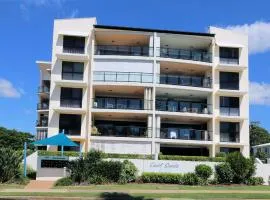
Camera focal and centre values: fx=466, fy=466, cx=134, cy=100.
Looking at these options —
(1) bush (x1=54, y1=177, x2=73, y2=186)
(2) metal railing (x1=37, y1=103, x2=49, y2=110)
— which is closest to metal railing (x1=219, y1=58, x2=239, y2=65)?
(2) metal railing (x1=37, y1=103, x2=49, y2=110)

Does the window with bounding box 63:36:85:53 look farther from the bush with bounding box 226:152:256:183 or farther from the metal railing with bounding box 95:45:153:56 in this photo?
the bush with bounding box 226:152:256:183

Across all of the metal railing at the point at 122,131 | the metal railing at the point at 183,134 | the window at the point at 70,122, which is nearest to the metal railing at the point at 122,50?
the window at the point at 70,122

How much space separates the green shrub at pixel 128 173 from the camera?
33.8 meters

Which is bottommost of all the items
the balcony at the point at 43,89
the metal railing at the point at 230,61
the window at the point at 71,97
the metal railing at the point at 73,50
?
the window at the point at 71,97

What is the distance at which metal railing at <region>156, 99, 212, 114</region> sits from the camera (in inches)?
1969

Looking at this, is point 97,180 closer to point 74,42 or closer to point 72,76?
point 72,76

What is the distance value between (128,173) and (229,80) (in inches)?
890

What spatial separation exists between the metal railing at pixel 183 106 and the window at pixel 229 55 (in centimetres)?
565

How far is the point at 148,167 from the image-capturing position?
36.8 meters

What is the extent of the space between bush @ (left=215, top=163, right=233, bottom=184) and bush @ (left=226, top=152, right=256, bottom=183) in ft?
1.08

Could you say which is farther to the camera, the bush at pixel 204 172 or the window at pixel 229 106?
the window at pixel 229 106

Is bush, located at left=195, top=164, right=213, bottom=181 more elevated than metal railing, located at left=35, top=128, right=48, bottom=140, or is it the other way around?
metal railing, located at left=35, top=128, right=48, bottom=140

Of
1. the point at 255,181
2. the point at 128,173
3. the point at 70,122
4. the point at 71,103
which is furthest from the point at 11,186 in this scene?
the point at 71,103

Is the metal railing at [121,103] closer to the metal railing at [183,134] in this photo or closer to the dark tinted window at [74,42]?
the metal railing at [183,134]
